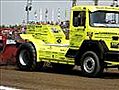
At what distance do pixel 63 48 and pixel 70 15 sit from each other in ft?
3.82

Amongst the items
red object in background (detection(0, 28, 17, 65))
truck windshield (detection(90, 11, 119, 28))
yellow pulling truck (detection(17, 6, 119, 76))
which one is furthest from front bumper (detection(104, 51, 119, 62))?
red object in background (detection(0, 28, 17, 65))

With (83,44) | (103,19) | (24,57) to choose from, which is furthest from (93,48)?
(24,57)

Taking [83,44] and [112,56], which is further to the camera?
[83,44]

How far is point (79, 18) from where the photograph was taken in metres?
14.9

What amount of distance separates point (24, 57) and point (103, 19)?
143 inches

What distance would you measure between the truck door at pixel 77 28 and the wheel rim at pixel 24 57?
2252 mm

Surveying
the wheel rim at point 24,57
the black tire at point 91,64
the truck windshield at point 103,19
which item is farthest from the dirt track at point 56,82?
the truck windshield at point 103,19

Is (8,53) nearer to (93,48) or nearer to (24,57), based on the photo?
(24,57)

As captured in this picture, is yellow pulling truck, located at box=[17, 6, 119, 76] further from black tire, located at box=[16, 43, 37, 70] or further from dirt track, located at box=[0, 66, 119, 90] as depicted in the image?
dirt track, located at box=[0, 66, 119, 90]

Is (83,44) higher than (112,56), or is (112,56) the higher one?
(83,44)

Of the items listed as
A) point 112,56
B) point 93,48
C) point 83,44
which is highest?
point 83,44

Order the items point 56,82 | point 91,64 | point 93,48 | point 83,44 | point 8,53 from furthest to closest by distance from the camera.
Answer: point 8,53, point 83,44, point 93,48, point 91,64, point 56,82

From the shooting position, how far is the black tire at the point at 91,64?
45.9 ft

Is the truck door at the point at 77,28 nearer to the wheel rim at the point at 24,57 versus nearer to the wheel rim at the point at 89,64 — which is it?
the wheel rim at the point at 89,64
